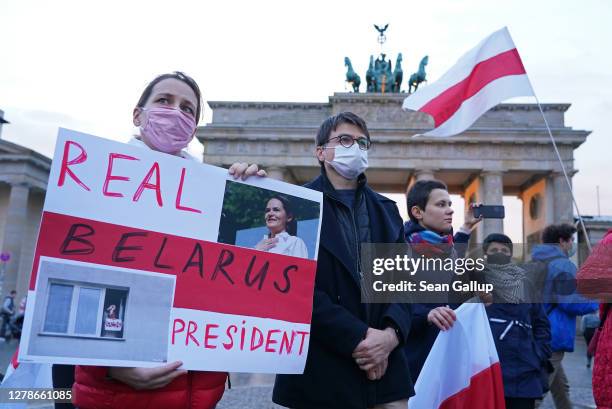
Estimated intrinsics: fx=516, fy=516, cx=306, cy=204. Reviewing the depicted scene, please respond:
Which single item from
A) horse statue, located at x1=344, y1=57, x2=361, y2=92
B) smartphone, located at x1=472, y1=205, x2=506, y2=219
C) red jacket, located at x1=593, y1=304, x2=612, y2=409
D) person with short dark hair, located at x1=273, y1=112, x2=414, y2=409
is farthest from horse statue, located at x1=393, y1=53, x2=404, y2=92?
red jacket, located at x1=593, y1=304, x2=612, y2=409

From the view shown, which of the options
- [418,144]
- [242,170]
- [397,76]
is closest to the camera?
[242,170]

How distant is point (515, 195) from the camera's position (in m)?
40.3

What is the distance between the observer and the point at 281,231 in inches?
91.6

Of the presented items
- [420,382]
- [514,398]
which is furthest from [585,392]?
[420,382]

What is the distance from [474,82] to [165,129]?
4.45 m

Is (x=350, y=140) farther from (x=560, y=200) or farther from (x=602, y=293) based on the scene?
(x=560, y=200)

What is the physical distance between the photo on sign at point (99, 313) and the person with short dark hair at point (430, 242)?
69.5 inches

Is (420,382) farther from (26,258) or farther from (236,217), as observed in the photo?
(26,258)

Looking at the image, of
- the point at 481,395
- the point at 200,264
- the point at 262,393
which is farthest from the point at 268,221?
the point at 262,393

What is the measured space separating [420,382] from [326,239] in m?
1.39

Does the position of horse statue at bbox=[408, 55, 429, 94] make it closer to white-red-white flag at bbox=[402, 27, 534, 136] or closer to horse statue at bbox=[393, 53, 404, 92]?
horse statue at bbox=[393, 53, 404, 92]

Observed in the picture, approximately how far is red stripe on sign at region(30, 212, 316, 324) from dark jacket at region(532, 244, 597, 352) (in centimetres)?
347

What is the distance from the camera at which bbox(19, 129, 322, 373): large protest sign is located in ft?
5.96
